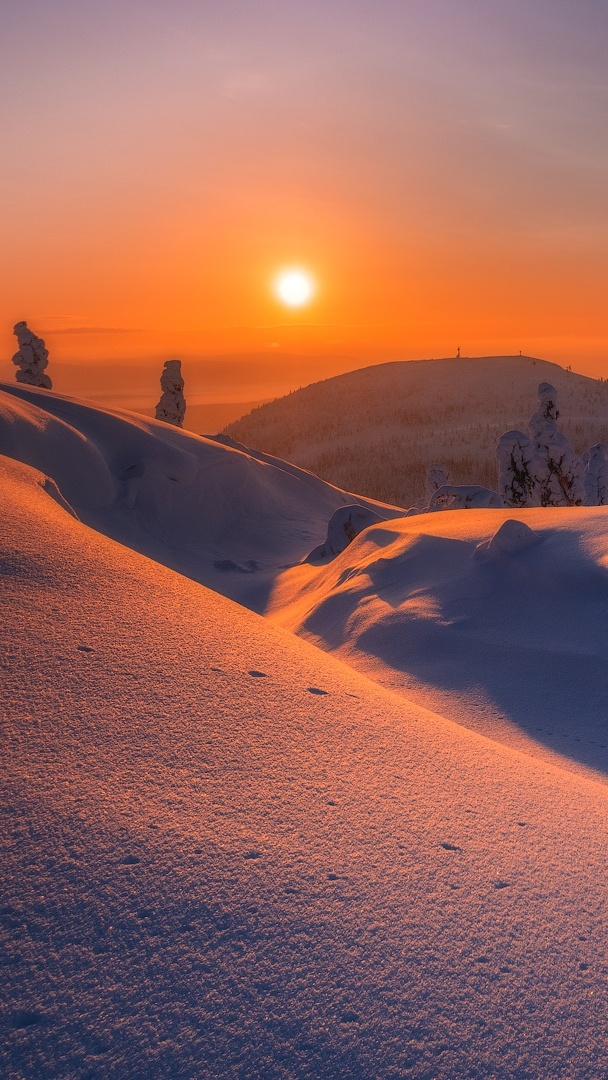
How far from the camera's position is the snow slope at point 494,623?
523 cm

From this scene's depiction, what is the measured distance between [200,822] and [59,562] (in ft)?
6.43

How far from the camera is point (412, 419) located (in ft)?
177

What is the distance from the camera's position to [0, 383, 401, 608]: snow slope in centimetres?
1221

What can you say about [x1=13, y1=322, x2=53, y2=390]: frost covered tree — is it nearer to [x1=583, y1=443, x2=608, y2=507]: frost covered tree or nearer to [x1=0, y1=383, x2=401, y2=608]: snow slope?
[x1=0, y1=383, x2=401, y2=608]: snow slope

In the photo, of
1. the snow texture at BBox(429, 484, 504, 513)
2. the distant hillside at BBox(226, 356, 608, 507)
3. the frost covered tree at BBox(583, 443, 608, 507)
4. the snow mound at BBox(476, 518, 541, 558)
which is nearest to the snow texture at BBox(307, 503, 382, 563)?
the snow texture at BBox(429, 484, 504, 513)

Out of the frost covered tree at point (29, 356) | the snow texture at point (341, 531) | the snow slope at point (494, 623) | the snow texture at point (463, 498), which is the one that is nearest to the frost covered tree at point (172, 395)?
the frost covered tree at point (29, 356)

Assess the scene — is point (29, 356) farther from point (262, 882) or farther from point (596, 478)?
point (262, 882)

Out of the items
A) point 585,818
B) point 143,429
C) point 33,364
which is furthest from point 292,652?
point 33,364

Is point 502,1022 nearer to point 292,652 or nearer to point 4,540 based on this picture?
point 292,652

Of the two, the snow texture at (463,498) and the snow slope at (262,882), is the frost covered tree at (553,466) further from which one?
the snow slope at (262,882)

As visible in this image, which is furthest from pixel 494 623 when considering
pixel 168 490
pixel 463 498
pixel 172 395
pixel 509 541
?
pixel 172 395

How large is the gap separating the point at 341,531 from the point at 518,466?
23.3 feet

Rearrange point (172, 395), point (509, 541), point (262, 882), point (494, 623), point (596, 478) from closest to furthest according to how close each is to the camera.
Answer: point (262, 882) < point (494, 623) < point (509, 541) < point (596, 478) < point (172, 395)

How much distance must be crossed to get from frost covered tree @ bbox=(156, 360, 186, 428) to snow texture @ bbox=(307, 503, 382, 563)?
49.4ft
